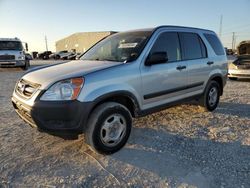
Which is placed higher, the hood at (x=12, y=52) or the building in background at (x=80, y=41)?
the building in background at (x=80, y=41)

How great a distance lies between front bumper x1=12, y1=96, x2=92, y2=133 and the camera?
318cm

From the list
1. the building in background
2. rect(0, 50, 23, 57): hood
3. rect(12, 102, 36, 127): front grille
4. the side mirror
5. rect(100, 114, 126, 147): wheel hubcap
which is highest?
the building in background

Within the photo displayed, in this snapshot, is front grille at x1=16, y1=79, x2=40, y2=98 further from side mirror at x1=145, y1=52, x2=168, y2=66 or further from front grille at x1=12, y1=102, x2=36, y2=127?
side mirror at x1=145, y1=52, x2=168, y2=66

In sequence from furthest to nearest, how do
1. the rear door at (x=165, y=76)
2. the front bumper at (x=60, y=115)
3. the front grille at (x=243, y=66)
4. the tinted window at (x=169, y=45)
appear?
1. the front grille at (x=243, y=66)
2. the tinted window at (x=169, y=45)
3. the rear door at (x=165, y=76)
4. the front bumper at (x=60, y=115)

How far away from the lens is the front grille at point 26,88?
3453 millimetres

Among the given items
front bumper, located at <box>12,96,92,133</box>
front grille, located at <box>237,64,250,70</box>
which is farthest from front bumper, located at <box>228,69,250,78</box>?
front bumper, located at <box>12,96,92,133</box>

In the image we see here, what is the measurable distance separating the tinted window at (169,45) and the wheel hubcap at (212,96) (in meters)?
1.67

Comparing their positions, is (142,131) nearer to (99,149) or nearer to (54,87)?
(99,149)

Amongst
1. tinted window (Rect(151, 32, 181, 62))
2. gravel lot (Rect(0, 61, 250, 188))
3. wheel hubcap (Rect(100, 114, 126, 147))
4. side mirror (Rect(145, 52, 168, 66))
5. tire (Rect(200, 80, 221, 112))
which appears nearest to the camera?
gravel lot (Rect(0, 61, 250, 188))

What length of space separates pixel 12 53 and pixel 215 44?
574 inches

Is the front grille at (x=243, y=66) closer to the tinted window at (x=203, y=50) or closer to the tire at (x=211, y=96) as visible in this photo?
the tire at (x=211, y=96)

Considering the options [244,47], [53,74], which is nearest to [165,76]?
[53,74]

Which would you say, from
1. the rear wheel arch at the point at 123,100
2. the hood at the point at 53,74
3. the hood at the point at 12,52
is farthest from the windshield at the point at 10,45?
the rear wheel arch at the point at 123,100

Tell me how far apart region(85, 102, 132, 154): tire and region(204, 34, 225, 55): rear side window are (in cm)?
314
